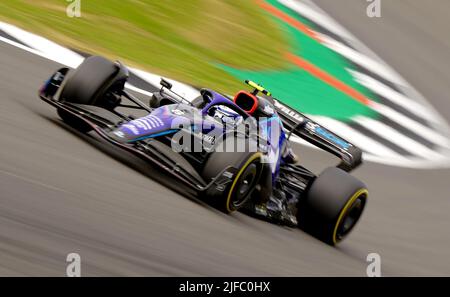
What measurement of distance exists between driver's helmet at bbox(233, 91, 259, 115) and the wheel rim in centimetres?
117

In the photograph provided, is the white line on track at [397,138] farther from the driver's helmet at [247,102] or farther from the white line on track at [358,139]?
the driver's helmet at [247,102]

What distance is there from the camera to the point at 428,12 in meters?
19.7

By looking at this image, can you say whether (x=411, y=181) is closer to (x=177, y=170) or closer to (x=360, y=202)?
(x=360, y=202)

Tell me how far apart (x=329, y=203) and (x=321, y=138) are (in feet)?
2.30

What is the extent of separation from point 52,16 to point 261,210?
587cm

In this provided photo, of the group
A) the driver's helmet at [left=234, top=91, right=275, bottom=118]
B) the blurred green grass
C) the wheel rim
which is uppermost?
the driver's helmet at [left=234, top=91, right=275, bottom=118]

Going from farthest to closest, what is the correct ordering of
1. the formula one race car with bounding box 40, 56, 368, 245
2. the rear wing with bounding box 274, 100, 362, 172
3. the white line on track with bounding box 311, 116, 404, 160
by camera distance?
the white line on track with bounding box 311, 116, 404, 160, the rear wing with bounding box 274, 100, 362, 172, the formula one race car with bounding box 40, 56, 368, 245

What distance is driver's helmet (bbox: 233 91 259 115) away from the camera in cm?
756

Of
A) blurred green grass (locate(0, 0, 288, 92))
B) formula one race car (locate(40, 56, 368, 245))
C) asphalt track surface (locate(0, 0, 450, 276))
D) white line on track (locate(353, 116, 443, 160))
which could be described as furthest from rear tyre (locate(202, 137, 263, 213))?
white line on track (locate(353, 116, 443, 160))

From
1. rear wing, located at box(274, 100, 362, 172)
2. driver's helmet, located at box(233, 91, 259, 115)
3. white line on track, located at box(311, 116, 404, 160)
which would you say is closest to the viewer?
driver's helmet, located at box(233, 91, 259, 115)

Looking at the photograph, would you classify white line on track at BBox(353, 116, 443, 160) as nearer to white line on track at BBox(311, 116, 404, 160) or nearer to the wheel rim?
white line on track at BBox(311, 116, 404, 160)

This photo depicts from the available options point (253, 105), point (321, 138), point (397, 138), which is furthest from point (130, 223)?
point (397, 138)


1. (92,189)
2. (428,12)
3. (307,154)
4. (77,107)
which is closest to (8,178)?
(92,189)

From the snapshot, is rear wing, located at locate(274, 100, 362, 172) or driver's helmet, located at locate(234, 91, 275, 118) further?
rear wing, located at locate(274, 100, 362, 172)
